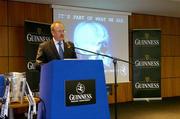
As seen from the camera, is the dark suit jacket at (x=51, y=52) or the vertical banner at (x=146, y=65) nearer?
the dark suit jacket at (x=51, y=52)

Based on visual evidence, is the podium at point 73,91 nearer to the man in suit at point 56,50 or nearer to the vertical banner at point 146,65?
the man in suit at point 56,50

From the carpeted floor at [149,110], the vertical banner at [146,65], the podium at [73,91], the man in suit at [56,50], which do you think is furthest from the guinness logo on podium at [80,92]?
the vertical banner at [146,65]

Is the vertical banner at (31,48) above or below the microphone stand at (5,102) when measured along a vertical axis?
above

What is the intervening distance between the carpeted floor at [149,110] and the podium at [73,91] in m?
3.55

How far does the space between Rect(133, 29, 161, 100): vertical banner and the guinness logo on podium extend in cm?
567

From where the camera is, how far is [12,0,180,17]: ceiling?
6.38 metres

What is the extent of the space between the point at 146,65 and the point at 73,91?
590 centimetres

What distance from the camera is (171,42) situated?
8.66 meters

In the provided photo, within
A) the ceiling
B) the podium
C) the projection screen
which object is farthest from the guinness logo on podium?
the projection screen

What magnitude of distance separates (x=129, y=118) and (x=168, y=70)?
3.46 meters

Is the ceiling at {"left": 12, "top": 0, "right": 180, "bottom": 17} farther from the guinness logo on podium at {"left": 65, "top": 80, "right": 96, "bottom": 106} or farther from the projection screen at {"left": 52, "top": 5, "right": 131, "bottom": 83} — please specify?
the guinness logo on podium at {"left": 65, "top": 80, "right": 96, "bottom": 106}

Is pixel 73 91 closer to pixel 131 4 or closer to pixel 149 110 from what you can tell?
pixel 149 110

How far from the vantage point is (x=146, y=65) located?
7824 millimetres

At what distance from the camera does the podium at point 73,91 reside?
2078 mm
